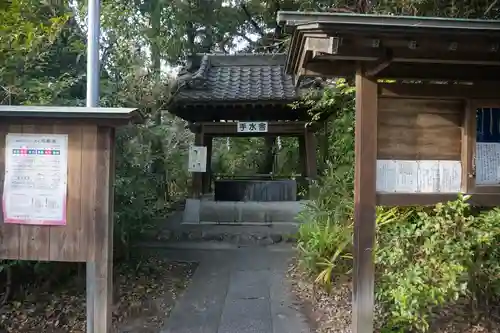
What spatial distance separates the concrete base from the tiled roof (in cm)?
247

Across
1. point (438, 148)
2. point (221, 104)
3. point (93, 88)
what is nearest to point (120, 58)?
point (93, 88)

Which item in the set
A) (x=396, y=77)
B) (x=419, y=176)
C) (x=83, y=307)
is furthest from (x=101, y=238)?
(x=396, y=77)

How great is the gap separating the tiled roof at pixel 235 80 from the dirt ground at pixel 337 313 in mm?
4028

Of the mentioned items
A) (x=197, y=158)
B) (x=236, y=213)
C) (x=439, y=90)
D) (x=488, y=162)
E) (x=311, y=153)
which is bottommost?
(x=236, y=213)

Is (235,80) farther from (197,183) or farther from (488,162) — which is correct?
(488,162)

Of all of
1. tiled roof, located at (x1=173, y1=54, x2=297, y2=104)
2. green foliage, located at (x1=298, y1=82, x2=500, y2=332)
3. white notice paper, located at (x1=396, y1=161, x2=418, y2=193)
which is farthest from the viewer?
tiled roof, located at (x1=173, y1=54, x2=297, y2=104)

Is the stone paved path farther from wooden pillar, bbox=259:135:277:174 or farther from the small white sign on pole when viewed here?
wooden pillar, bbox=259:135:277:174

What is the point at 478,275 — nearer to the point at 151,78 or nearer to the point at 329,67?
the point at 329,67

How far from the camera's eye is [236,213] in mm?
10312

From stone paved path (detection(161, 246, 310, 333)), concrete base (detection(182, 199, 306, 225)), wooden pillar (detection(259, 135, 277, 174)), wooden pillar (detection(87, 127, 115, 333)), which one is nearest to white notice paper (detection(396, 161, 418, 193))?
stone paved path (detection(161, 246, 310, 333))

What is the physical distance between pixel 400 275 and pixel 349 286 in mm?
2232

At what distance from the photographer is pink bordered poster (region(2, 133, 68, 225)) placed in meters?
3.73

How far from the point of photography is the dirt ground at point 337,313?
4386mm

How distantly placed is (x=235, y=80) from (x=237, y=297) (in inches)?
257
